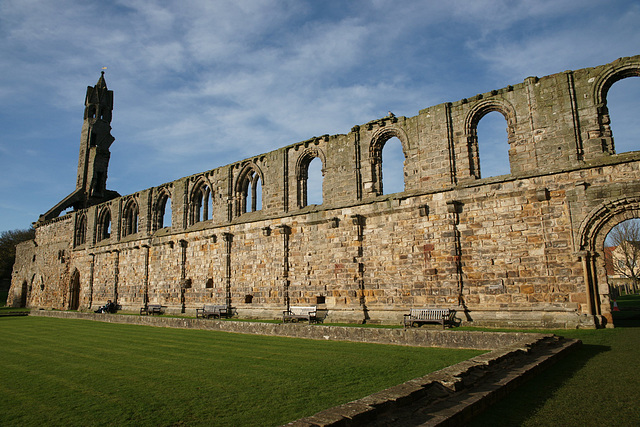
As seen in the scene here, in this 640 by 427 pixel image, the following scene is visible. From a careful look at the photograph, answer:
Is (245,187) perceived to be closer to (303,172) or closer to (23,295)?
(303,172)

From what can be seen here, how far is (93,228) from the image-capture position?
31547mm

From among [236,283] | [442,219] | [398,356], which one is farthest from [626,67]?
[236,283]

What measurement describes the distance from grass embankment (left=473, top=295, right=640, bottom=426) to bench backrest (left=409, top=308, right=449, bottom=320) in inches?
198

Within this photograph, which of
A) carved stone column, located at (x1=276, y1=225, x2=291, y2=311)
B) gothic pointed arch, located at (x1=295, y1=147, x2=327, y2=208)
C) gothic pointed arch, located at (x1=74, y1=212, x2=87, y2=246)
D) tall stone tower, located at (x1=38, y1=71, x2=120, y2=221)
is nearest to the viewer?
carved stone column, located at (x1=276, y1=225, x2=291, y2=311)

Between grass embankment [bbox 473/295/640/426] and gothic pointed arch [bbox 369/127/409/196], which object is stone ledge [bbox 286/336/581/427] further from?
gothic pointed arch [bbox 369/127/409/196]

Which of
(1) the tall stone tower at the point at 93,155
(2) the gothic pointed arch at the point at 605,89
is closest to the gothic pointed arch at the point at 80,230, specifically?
(1) the tall stone tower at the point at 93,155

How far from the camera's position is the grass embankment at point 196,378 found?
16.5 feet

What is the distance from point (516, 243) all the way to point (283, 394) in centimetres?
972

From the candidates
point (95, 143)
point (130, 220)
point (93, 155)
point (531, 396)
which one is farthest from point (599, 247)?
point (95, 143)

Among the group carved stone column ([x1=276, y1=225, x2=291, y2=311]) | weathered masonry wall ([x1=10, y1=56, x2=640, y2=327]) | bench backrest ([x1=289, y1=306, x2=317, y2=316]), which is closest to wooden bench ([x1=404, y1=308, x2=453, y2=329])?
weathered masonry wall ([x1=10, y1=56, x2=640, y2=327])

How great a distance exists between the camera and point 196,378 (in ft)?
22.7

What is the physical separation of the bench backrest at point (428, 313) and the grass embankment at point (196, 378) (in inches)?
141

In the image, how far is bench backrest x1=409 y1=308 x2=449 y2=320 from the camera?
43.1 ft

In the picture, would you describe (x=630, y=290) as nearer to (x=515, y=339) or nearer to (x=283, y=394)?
(x=515, y=339)
